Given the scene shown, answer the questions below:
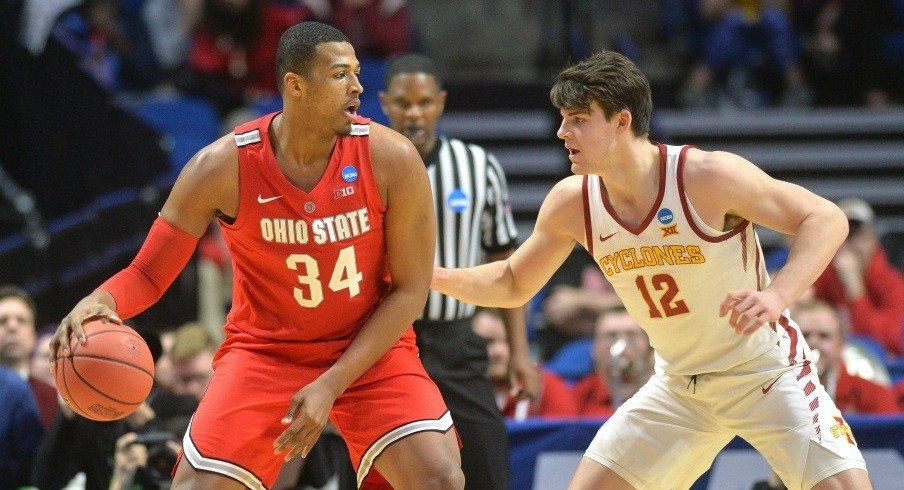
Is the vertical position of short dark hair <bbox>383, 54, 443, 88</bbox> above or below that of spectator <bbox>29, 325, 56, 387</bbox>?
above

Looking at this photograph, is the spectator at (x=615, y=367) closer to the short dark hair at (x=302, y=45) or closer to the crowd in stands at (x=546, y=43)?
the short dark hair at (x=302, y=45)

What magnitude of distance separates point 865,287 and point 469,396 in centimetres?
482

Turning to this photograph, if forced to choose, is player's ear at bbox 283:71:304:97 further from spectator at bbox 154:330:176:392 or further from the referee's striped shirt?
spectator at bbox 154:330:176:392

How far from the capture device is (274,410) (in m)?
4.28

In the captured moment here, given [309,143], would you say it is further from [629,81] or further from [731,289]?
[731,289]

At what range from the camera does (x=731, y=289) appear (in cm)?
462

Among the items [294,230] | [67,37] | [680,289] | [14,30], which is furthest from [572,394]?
[67,37]

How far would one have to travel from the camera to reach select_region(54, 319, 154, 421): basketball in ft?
13.8

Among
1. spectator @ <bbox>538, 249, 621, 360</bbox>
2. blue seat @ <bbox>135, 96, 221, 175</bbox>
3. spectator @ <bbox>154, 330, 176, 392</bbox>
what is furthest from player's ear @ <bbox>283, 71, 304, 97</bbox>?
blue seat @ <bbox>135, 96, 221, 175</bbox>

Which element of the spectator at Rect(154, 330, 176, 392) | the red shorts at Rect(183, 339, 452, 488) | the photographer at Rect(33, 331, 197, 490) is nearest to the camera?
the red shorts at Rect(183, 339, 452, 488)

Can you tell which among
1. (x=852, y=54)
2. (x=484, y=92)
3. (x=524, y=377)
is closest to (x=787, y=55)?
(x=852, y=54)

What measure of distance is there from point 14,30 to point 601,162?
5810mm

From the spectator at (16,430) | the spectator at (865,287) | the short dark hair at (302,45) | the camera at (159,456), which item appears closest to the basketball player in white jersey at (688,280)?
the short dark hair at (302,45)

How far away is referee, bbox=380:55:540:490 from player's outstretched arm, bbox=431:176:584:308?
0.57 metres
